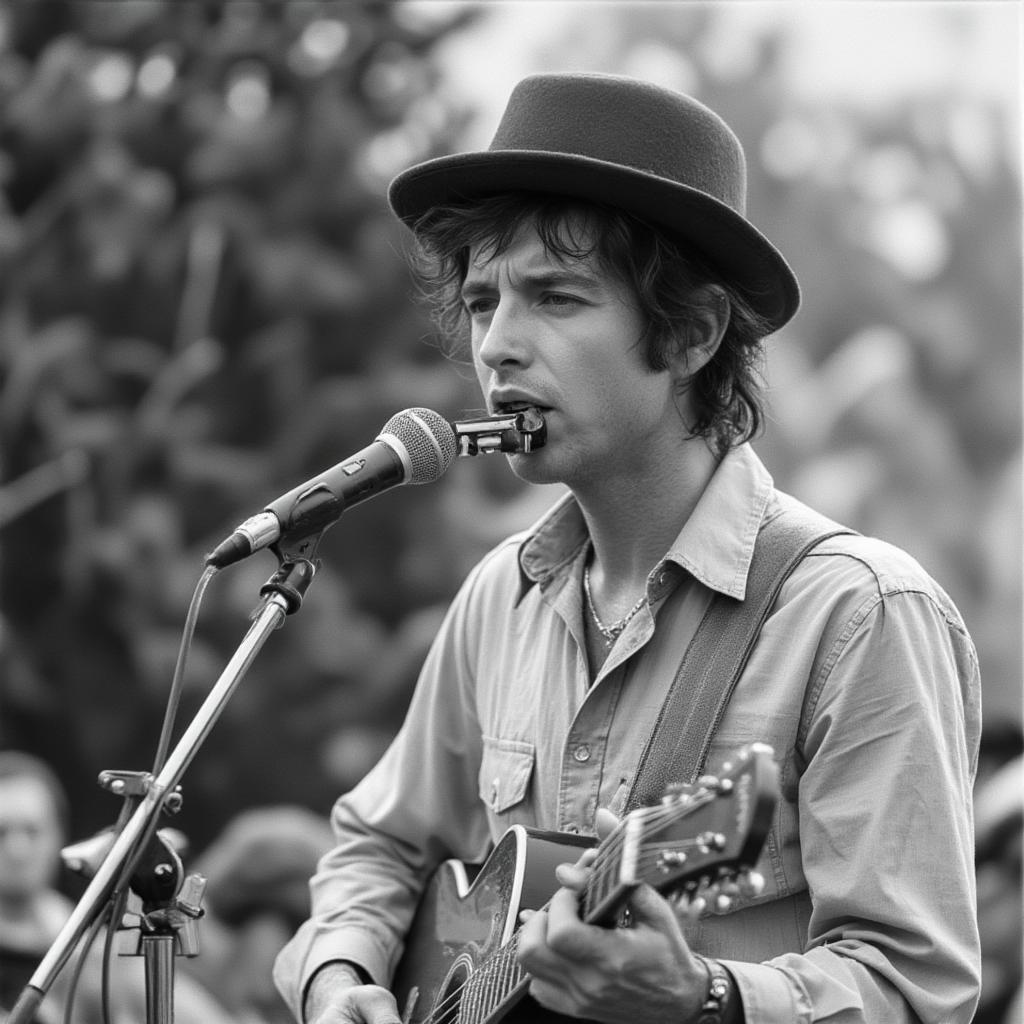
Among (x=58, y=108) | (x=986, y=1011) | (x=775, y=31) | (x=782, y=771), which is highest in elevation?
(x=775, y=31)

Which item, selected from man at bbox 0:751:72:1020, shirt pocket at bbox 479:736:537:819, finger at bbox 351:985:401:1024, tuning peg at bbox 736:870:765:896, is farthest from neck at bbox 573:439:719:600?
man at bbox 0:751:72:1020

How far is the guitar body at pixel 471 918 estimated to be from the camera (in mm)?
2307

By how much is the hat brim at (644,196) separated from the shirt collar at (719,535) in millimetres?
307

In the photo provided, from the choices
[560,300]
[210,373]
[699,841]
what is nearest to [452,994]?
[699,841]

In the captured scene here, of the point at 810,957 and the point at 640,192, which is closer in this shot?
the point at 810,957

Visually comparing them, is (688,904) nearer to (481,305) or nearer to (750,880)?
(750,880)

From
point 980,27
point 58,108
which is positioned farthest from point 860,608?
point 980,27

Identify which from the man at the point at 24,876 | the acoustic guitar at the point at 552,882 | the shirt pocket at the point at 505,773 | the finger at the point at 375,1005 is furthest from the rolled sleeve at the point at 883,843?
the man at the point at 24,876

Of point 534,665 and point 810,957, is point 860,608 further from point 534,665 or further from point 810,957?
point 534,665

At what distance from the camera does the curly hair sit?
104 inches

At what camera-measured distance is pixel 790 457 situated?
33.0 ft

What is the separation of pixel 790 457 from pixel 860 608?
789 centimetres

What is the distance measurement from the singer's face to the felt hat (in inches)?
5.1

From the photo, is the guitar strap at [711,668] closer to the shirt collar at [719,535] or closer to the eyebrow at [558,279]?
the shirt collar at [719,535]
